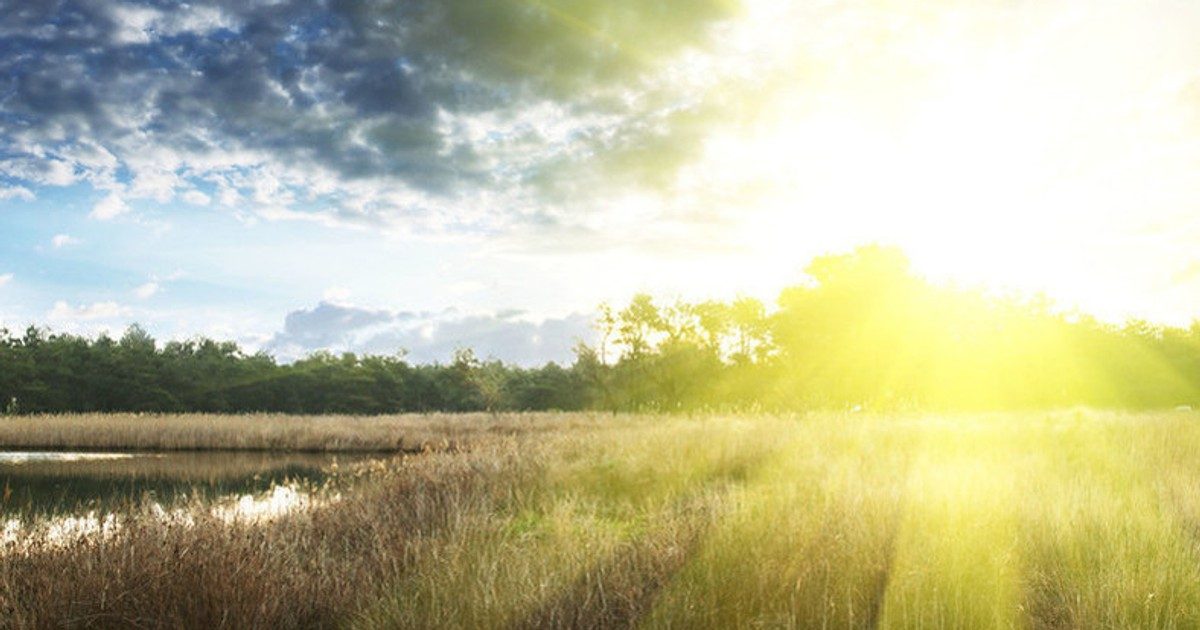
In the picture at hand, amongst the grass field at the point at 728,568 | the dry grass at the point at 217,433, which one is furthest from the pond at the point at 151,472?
the grass field at the point at 728,568

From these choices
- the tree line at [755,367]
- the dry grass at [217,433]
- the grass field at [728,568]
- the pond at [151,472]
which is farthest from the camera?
the tree line at [755,367]

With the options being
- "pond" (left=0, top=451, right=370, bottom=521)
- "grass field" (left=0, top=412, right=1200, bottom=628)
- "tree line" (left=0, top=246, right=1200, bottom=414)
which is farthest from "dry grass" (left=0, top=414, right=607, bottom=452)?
"grass field" (left=0, top=412, right=1200, bottom=628)

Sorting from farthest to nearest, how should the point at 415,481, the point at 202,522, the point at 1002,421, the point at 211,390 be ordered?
the point at 211,390 < the point at 1002,421 < the point at 415,481 < the point at 202,522

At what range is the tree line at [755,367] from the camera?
141 feet

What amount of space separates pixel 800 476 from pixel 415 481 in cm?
605

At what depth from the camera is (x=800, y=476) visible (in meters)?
9.29

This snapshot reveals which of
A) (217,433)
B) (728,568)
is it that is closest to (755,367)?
(217,433)

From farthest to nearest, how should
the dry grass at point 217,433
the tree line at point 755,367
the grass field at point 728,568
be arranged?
the tree line at point 755,367 < the dry grass at point 217,433 < the grass field at point 728,568

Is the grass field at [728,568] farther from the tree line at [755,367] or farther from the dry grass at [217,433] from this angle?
the dry grass at [217,433]

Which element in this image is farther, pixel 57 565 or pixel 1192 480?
pixel 1192 480

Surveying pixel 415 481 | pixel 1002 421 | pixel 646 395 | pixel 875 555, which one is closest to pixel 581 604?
pixel 875 555

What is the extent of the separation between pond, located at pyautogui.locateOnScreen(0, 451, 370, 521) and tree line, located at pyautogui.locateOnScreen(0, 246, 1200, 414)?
43.0ft

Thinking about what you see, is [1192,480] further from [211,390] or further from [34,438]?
[211,390]

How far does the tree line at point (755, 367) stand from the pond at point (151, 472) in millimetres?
13113
